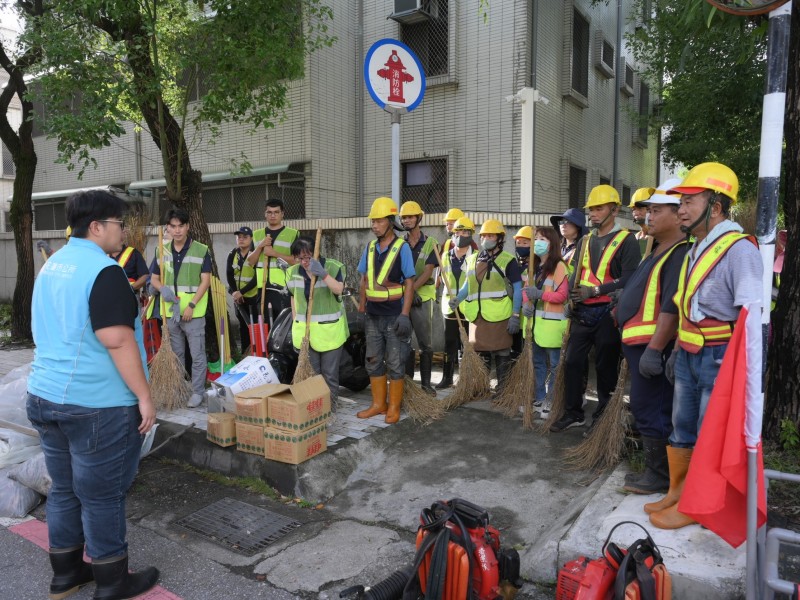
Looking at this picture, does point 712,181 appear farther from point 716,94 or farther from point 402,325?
point 716,94

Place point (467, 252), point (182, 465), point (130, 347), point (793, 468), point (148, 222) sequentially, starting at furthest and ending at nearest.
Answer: point (148, 222)
point (467, 252)
point (182, 465)
point (793, 468)
point (130, 347)

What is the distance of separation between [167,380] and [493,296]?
3251 millimetres

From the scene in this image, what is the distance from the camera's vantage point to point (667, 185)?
3650 mm

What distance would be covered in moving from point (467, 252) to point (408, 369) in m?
1.43

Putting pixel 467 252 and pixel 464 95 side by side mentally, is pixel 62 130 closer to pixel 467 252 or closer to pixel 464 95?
pixel 467 252

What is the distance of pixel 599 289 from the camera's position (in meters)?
4.66

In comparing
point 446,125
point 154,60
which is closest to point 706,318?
point 154,60

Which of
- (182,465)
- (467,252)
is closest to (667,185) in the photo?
(467,252)

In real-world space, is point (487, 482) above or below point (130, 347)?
below

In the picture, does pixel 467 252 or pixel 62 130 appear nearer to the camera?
pixel 62 130

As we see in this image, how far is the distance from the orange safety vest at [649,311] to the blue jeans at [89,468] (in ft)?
9.49

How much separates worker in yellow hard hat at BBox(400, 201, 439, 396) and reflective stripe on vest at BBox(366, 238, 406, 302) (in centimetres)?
57

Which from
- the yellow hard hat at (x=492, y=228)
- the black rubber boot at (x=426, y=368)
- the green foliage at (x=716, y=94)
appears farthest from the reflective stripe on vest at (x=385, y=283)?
the green foliage at (x=716, y=94)

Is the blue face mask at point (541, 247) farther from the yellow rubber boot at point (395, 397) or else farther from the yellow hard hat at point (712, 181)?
the yellow hard hat at point (712, 181)
